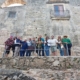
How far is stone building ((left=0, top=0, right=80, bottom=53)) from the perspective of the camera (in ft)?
44.9

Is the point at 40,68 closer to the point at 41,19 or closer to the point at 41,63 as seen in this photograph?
the point at 41,63

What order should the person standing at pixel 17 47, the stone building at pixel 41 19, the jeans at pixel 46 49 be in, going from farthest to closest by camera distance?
1. the stone building at pixel 41 19
2. the jeans at pixel 46 49
3. the person standing at pixel 17 47

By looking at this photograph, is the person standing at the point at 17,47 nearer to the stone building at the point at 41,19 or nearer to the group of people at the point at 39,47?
the group of people at the point at 39,47

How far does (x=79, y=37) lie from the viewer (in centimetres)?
1338

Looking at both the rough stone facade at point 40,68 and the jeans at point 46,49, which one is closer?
the rough stone facade at point 40,68

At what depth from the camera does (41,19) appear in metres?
14.8

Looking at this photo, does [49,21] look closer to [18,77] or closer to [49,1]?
[49,1]

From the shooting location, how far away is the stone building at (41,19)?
13.7 meters

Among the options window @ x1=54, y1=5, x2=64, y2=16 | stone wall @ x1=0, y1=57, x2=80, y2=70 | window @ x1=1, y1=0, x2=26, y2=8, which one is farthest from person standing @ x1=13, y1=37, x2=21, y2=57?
window @ x1=1, y1=0, x2=26, y2=8

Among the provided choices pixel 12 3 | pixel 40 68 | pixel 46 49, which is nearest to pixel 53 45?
pixel 46 49

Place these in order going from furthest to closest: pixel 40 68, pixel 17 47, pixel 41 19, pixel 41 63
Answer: pixel 41 19 < pixel 17 47 < pixel 41 63 < pixel 40 68

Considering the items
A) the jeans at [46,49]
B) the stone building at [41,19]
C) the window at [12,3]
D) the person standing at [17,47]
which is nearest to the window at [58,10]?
the stone building at [41,19]

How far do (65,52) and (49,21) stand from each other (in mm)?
5976

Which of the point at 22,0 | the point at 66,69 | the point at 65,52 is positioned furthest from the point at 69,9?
the point at 66,69
